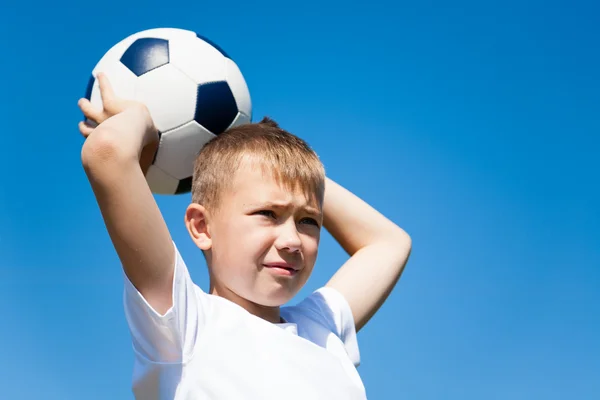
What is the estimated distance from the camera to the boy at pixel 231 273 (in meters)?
3.35

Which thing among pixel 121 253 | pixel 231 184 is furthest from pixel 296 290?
pixel 121 253

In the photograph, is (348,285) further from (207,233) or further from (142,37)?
(142,37)

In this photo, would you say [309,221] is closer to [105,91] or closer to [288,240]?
[288,240]

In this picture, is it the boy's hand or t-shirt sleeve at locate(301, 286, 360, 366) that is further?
t-shirt sleeve at locate(301, 286, 360, 366)

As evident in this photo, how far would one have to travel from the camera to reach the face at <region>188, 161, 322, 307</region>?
3803 millimetres

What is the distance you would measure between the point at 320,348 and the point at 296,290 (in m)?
0.32

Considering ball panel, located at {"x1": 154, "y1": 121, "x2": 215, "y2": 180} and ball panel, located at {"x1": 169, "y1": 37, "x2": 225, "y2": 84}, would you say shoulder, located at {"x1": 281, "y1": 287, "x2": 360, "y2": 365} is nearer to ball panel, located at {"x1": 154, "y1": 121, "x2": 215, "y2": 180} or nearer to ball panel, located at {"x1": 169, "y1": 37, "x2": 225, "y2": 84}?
ball panel, located at {"x1": 154, "y1": 121, "x2": 215, "y2": 180}

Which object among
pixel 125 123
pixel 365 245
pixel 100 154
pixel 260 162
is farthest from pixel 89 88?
pixel 365 245

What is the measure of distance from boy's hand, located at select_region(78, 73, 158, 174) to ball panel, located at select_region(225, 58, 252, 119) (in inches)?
32.8

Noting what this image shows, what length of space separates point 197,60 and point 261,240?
5.91ft

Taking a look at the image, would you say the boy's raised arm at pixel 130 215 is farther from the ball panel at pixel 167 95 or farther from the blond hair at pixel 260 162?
the ball panel at pixel 167 95

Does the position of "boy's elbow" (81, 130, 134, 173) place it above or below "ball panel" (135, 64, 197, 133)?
below

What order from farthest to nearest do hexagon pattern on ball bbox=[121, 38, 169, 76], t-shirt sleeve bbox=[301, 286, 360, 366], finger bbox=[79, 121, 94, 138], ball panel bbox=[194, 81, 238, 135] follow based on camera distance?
ball panel bbox=[194, 81, 238, 135] < hexagon pattern on ball bbox=[121, 38, 169, 76] < t-shirt sleeve bbox=[301, 286, 360, 366] < finger bbox=[79, 121, 94, 138]

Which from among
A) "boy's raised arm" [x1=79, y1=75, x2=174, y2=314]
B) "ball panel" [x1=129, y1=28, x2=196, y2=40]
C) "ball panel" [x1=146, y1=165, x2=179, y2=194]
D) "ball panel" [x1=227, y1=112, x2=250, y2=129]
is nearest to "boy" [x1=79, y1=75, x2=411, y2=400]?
"boy's raised arm" [x1=79, y1=75, x2=174, y2=314]
